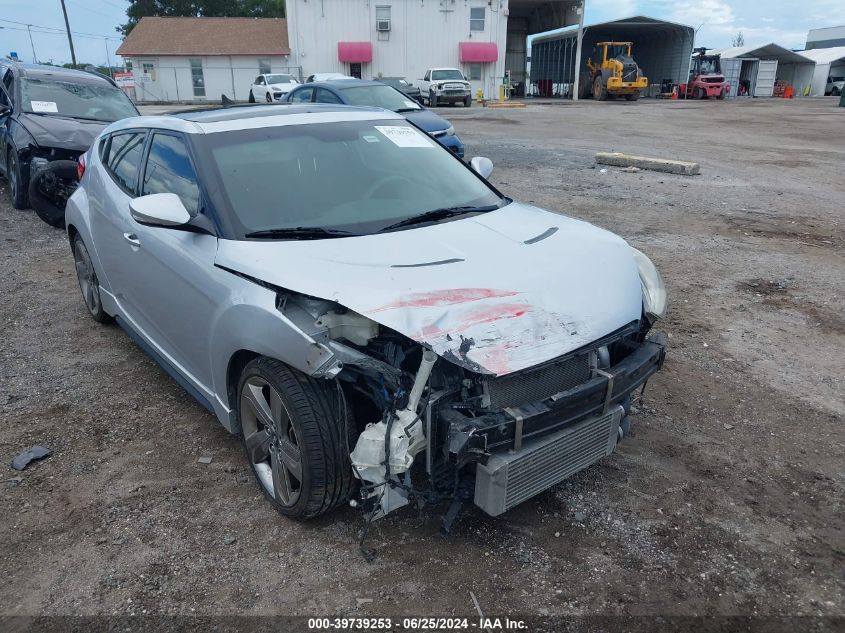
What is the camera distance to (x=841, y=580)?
8.46ft

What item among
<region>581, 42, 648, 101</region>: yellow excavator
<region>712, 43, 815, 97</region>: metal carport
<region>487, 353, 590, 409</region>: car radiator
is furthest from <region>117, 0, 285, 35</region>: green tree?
<region>487, 353, 590, 409</region>: car radiator

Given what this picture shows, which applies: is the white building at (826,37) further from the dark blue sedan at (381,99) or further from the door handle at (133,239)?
the door handle at (133,239)

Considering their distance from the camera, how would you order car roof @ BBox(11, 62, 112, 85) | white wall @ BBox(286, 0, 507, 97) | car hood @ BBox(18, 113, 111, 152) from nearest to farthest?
car hood @ BBox(18, 113, 111, 152)
car roof @ BBox(11, 62, 112, 85)
white wall @ BBox(286, 0, 507, 97)

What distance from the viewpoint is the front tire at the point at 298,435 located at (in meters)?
2.62

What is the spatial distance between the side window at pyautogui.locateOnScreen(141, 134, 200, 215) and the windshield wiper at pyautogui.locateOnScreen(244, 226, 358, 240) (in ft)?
1.50

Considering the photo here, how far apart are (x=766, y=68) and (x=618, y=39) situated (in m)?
10.8

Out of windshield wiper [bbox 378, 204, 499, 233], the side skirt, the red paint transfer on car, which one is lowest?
the side skirt

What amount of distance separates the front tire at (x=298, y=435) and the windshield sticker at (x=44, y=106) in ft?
25.9

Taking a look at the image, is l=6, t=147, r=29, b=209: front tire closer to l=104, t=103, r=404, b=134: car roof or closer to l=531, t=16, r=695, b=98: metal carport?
l=104, t=103, r=404, b=134: car roof

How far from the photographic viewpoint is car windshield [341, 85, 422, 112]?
11.6 metres

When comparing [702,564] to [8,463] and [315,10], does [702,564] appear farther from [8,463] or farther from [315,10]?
[315,10]

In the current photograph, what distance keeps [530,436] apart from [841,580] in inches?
55.2

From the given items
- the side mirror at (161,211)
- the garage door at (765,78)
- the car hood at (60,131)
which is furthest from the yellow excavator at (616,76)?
the side mirror at (161,211)

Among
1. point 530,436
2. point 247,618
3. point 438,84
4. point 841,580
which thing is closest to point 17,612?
point 247,618
